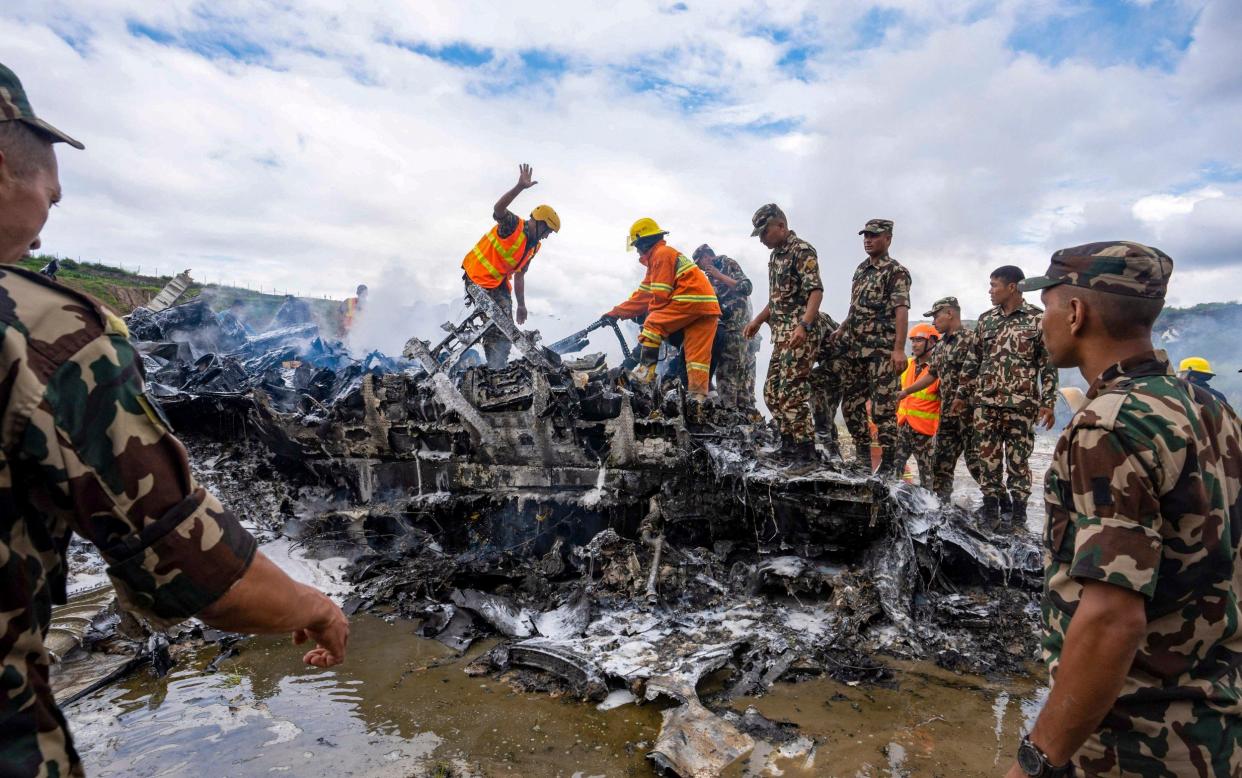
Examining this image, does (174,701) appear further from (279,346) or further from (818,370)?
(279,346)

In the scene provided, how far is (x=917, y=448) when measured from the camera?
24.0 feet

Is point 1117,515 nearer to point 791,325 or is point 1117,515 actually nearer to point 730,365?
point 791,325

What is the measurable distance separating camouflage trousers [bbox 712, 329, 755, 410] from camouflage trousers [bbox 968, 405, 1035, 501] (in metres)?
2.69

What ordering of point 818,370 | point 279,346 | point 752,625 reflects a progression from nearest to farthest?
point 752,625 → point 818,370 → point 279,346

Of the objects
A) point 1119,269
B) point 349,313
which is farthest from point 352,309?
point 1119,269

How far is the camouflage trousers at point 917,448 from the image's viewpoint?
6801 mm

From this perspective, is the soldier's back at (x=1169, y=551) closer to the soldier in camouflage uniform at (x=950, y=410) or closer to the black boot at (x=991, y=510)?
the black boot at (x=991, y=510)

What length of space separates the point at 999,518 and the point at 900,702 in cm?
305

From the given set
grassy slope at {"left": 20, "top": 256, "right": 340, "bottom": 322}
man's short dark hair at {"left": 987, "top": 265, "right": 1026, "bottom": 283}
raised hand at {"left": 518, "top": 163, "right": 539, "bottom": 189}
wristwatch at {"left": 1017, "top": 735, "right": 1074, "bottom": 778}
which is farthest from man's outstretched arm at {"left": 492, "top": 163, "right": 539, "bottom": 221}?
grassy slope at {"left": 20, "top": 256, "right": 340, "bottom": 322}

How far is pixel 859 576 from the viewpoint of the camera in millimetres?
4043

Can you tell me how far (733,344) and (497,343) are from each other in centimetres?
280

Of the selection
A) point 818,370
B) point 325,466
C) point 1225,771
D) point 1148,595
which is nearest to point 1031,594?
point 818,370

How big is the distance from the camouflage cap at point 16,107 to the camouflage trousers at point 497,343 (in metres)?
5.88

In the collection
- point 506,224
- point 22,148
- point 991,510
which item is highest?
point 506,224
